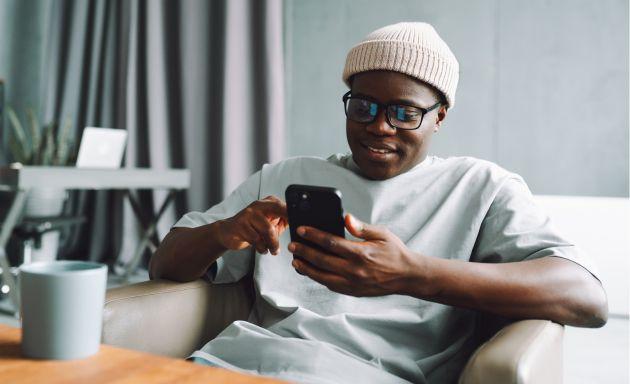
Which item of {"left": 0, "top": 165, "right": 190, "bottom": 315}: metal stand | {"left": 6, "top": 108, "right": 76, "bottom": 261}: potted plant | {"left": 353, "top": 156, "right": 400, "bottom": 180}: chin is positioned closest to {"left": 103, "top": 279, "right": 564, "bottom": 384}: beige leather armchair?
{"left": 353, "top": 156, "right": 400, "bottom": 180}: chin

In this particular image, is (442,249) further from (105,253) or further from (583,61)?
(105,253)

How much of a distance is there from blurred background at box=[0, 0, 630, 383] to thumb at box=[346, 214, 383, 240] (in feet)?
5.80

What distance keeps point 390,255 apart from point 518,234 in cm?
30

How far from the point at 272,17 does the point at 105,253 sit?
1.84 metres

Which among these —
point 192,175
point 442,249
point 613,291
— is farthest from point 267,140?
point 442,249

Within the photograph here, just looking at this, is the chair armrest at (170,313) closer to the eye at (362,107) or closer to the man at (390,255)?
the man at (390,255)

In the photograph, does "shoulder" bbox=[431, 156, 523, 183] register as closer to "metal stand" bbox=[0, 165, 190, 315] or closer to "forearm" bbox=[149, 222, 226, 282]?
"forearm" bbox=[149, 222, 226, 282]

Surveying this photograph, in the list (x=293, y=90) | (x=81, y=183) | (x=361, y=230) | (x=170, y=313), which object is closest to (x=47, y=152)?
(x=81, y=183)

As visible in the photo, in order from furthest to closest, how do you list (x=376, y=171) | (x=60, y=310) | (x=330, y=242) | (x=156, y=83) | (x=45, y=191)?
(x=156, y=83), (x=45, y=191), (x=376, y=171), (x=330, y=242), (x=60, y=310)

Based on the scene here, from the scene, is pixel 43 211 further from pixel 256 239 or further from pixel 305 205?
pixel 305 205

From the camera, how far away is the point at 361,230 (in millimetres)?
802

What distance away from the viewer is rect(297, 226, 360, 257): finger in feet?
2.61

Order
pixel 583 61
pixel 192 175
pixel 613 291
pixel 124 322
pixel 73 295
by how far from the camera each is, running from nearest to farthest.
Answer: pixel 73 295
pixel 124 322
pixel 613 291
pixel 583 61
pixel 192 175

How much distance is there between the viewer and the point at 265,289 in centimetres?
109
